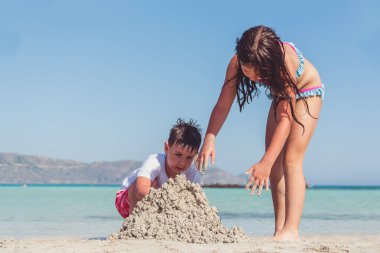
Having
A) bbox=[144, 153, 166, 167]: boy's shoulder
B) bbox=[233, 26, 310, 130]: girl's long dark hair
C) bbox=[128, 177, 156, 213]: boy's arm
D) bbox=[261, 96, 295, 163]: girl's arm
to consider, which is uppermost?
bbox=[233, 26, 310, 130]: girl's long dark hair

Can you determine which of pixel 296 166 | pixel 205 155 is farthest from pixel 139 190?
pixel 296 166

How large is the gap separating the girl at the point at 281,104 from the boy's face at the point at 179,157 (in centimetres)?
33

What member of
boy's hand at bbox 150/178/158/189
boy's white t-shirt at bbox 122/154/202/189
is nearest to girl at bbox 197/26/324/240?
boy's white t-shirt at bbox 122/154/202/189

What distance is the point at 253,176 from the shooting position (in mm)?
3059

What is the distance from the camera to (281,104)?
3.46m

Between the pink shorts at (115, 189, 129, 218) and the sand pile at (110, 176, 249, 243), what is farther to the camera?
the pink shorts at (115, 189, 129, 218)

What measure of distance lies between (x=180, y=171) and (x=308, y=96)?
1.01m

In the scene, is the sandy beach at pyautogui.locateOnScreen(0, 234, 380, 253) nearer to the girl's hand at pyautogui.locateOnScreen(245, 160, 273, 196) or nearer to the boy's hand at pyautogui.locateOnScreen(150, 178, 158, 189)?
the girl's hand at pyautogui.locateOnScreen(245, 160, 273, 196)

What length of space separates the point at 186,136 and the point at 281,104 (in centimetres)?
71

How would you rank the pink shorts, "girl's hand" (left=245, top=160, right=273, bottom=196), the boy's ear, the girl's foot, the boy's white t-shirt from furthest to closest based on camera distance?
1. the pink shorts
2. the boy's ear
3. the boy's white t-shirt
4. the girl's foot
5. "girl's hand" (left=245, top=160, right=273, bottom=196)

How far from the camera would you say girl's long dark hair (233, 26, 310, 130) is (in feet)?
10.9

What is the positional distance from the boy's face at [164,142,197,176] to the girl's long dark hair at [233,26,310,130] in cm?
69

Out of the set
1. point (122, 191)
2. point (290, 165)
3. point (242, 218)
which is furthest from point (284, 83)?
point (242, 218)

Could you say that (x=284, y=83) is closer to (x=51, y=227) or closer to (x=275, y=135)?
(x=275, y=135)
